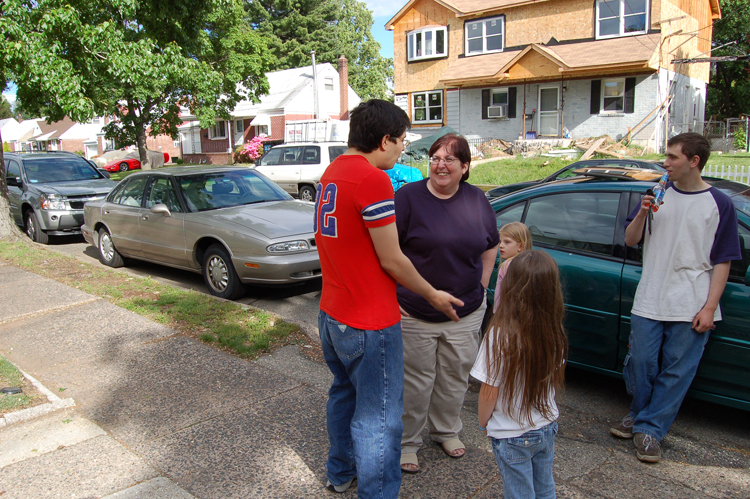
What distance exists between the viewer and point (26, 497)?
2.98m

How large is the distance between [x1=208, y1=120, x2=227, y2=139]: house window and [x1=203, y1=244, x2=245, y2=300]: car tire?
1271 inches

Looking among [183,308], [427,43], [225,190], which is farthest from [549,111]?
[183,308]

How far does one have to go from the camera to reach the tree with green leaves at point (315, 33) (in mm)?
48594

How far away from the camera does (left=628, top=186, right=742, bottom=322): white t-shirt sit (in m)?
3.19

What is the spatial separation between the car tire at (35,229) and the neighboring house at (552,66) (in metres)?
18.0

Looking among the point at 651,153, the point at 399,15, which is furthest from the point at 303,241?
the point at 399,15

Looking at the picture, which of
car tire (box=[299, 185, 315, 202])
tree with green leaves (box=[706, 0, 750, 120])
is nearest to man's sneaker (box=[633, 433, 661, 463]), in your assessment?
car tire (box=[299, 185, 315, 202])

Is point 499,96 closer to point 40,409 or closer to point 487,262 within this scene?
point 487,262

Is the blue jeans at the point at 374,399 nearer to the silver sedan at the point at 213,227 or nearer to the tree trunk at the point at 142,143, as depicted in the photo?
the silver sedan at the point at 213,227

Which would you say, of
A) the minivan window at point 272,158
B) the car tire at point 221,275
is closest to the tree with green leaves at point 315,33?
the minivan window at point 272,158

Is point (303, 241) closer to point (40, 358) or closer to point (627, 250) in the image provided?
point (40, 358)

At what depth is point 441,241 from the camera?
119 inches

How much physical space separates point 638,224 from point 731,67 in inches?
1653

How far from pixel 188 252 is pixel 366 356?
5263 millimetres
